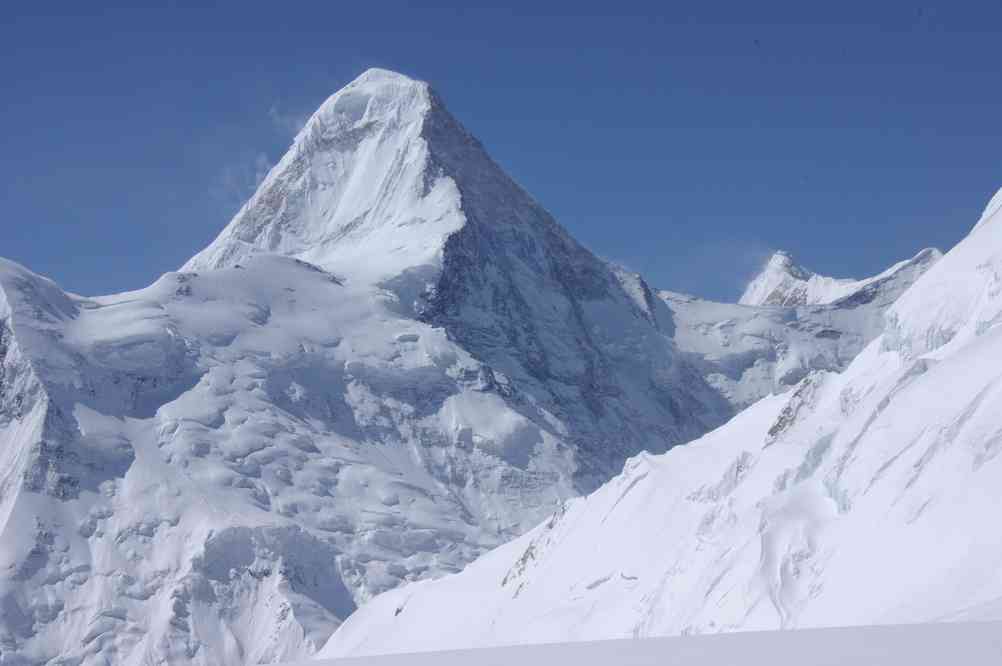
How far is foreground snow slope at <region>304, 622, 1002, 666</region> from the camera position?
59.2 ft

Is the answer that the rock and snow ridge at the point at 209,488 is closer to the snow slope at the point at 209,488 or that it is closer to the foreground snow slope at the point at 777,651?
the snow slope at the point at 209,488

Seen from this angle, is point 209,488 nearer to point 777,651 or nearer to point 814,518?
point 814,518

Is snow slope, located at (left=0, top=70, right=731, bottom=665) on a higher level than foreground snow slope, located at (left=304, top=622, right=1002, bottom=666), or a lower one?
higher

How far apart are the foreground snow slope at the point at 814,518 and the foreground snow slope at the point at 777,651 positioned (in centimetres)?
542

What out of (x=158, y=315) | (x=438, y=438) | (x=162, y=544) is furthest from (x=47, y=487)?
(x=438, y=438)

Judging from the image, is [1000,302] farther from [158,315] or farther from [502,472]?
[158,315]

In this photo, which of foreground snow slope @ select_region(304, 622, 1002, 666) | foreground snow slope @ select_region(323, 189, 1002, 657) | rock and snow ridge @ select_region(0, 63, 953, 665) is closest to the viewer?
foreground snow slope @ select_region(304, 622, 1002, 666)

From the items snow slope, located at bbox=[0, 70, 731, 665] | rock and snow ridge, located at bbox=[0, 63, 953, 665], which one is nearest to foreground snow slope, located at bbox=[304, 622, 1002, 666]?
snow slope, located at bbox=[0, 70, 731, 665]

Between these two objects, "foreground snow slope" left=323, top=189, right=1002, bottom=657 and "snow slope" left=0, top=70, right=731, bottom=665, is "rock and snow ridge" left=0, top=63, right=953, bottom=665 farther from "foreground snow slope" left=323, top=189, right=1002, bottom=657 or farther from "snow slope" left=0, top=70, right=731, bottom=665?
"foreground snow slope" left=323, top=189, right=1002, bottom=657

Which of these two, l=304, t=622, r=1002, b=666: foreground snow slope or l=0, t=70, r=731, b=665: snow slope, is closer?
l=304, t=622, r=1002, b=666: foreground snow slope

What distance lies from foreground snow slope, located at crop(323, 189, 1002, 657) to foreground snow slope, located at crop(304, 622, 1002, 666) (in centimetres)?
542

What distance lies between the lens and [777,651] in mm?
18906

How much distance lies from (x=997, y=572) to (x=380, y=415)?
6379 inches

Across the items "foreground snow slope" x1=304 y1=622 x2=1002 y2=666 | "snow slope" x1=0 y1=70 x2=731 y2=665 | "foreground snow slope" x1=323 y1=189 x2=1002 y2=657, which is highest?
"snow slope" x1=0 y1=70 x2=731 y2=665
